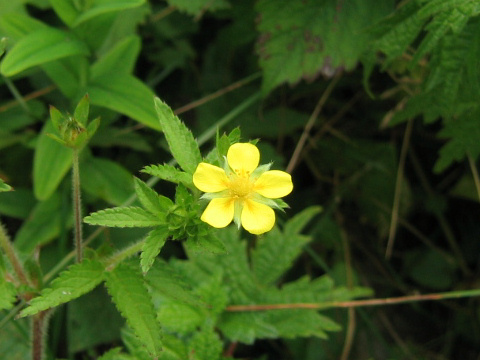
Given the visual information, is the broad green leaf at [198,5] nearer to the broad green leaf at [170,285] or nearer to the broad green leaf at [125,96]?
the broad green leaf at [125,96]

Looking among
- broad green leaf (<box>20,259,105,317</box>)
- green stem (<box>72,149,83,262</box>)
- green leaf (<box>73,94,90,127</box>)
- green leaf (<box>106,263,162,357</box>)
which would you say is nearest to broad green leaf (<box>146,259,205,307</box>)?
green leaf (<box>106,263,162,357</box>)

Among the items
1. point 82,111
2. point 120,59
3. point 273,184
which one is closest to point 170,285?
point 273,184

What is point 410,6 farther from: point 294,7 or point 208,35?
point 208,35

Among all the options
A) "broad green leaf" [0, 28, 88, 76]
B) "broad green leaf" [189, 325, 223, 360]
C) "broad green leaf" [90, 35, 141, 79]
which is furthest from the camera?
"broad green leaf" [90, 35, 141, 79]

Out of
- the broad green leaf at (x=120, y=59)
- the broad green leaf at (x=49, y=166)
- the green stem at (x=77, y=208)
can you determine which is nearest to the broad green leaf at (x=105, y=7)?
the broad green leaf at (x=120, y=59)

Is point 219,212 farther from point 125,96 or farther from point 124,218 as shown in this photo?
point 125,96

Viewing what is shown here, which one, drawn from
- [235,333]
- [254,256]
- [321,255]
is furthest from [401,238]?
[235,333]

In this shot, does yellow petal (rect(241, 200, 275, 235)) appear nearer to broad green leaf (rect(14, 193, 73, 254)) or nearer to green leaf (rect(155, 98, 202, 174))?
green leaf (rect(155, 98, 202, 174))
